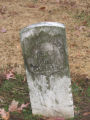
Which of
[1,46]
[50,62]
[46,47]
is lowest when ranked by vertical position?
[1,46]

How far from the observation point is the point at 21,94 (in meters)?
3.26

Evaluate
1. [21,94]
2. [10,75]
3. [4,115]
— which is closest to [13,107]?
[4,115]

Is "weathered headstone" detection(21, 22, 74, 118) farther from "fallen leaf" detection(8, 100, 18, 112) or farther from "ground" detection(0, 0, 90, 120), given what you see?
"ground" detection(0, 0, 90, 120)

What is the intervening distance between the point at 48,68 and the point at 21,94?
37.1 inches

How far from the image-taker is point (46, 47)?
237cm

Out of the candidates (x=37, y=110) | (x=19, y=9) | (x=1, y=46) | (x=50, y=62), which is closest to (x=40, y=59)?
(x=50, y=62)

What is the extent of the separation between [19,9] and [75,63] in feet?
8.95

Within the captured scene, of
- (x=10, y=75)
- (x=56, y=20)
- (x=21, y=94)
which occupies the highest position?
(x=56, y=20)

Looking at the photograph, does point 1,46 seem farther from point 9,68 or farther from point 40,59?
point 40,59

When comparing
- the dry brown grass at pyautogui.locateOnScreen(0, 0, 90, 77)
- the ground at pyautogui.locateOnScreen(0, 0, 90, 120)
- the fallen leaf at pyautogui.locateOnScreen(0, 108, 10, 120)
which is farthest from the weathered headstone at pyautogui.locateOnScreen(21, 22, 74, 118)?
the dry brown grass at pyautogui.locateOnScreen(0, 0, 90, 77)

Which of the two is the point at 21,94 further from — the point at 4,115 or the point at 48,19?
the point at 48,19

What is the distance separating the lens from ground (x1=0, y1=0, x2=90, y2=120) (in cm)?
364

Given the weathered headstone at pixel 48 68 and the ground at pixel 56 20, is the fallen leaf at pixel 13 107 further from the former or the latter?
the ground at pixel 56 20

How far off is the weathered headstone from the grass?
144 millimetres
